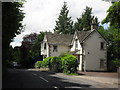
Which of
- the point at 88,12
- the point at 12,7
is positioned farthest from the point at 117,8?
the point at 88,12

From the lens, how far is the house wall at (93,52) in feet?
132

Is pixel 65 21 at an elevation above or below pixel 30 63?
above

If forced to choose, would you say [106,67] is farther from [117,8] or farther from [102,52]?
[117,8]

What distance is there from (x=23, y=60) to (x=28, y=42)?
767cm

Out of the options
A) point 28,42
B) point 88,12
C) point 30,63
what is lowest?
point 30,63

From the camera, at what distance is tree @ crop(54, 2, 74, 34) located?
82.1 m

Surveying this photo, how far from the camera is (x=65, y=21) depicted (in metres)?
83.8

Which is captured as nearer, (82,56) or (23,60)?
(82,56)

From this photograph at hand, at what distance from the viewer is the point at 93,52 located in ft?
134

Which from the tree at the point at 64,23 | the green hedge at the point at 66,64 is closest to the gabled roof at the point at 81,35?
the green hedge at the point at 66,64

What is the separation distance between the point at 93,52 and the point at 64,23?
44156 millimetres

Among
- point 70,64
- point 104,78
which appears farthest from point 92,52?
point 104,78

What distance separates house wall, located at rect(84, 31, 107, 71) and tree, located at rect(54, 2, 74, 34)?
39.7 metres

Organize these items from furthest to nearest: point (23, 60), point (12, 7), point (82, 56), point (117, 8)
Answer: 1. point (23, 60)
2. point (82, 56)
3. point (117, 8)
4. point (12, 7)
